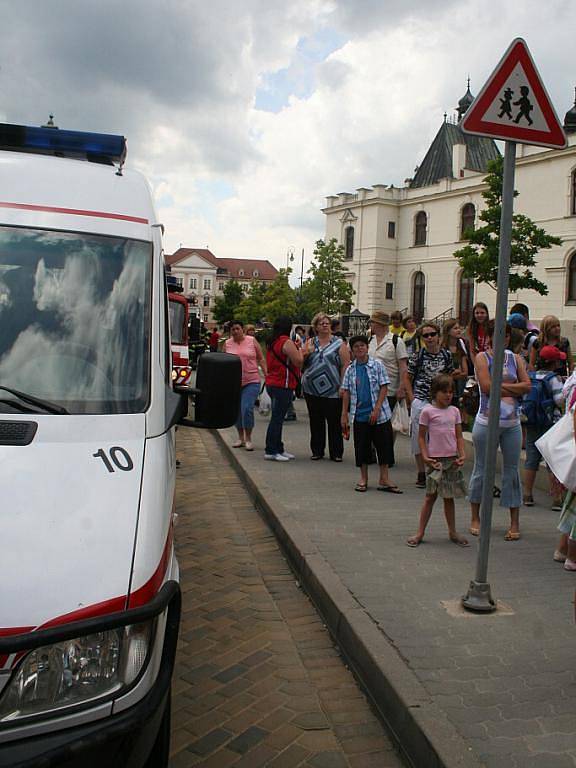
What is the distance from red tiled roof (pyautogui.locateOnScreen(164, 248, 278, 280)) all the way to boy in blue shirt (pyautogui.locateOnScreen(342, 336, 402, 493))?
487 feet

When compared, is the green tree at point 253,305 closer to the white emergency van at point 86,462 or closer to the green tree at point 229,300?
the green tree at point 229,300

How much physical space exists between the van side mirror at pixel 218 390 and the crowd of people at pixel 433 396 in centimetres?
206

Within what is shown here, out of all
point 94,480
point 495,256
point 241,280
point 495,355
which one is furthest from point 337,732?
point 241,280

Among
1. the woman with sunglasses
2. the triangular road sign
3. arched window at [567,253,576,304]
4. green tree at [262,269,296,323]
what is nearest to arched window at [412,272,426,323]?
green tree at [262,269,296,323]

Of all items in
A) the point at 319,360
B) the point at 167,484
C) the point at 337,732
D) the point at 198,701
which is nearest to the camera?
the point at 167,484

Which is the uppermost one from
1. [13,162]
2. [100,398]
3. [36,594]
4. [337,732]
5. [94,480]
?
[13,162]

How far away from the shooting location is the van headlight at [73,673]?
2.24 m

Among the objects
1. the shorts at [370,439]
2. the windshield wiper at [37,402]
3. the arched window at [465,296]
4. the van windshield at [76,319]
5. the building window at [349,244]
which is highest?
the building window at [349,244]

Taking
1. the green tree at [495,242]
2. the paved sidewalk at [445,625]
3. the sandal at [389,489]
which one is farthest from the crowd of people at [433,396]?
the green tree at [495,242]

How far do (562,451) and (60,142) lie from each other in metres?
3.68

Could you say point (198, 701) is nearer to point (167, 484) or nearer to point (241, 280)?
point (167, 484)

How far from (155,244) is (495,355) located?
199 centimetres

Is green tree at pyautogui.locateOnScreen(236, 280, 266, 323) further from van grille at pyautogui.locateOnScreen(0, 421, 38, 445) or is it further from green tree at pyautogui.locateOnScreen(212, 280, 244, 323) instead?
van grille at pyautogui.locateOnScreen(0, 421, 38, 445)

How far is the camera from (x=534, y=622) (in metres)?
4.66
